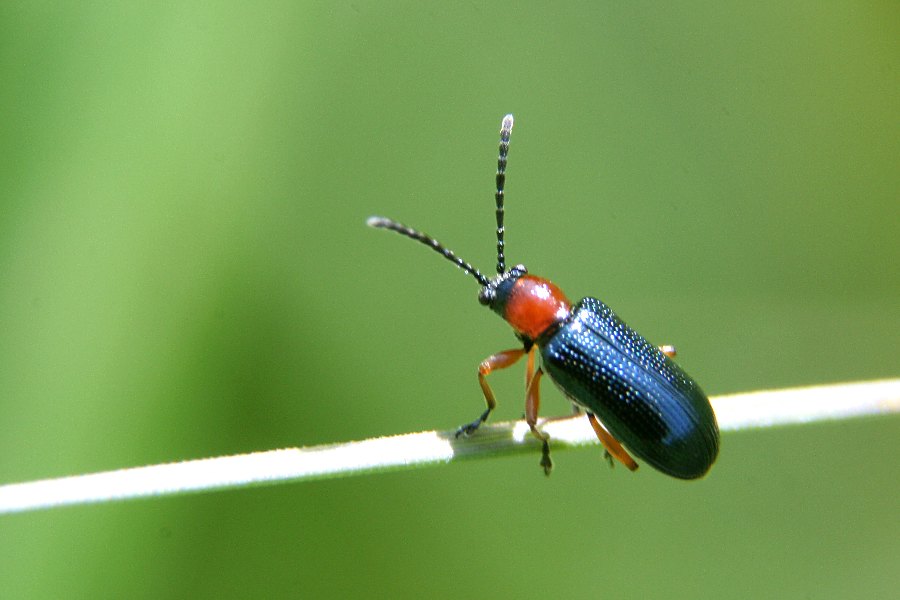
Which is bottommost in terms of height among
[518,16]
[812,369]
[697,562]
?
[697,562]

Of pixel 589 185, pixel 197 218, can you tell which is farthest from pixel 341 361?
pixel 589 185

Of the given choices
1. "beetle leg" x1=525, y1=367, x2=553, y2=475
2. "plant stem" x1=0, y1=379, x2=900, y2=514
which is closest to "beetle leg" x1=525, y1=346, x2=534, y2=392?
"beetle leg" x1=525, y1=367, x2=553, y2=475

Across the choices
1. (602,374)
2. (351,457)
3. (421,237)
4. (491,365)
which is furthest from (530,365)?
(351,457)

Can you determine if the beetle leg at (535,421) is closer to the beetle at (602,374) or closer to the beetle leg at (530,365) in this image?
the beetle at (602,374)

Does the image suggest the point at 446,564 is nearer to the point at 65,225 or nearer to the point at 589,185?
the point at 589,185

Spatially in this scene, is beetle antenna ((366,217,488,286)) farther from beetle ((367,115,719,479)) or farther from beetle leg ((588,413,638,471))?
beetle leg ((588,413,638,471))
